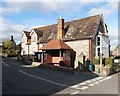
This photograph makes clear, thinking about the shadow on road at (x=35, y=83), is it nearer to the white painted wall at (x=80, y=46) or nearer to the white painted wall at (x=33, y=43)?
the white painted wall at (x=80, y=46)

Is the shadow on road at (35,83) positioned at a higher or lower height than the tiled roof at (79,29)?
lower

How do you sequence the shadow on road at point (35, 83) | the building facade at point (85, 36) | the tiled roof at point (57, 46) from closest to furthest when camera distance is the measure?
the shadow on road at point (35, 83)
the tiled roof at point (57, 46)
the building facade at point (85, 36)

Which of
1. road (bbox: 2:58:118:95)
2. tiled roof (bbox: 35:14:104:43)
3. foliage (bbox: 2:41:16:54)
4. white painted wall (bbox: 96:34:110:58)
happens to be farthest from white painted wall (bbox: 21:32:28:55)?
road (bbox: 2:58:118:95)

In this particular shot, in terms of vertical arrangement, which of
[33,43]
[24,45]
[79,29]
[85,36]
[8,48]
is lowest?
[8,48]

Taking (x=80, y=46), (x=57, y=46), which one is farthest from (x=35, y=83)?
(x=80, y=46)

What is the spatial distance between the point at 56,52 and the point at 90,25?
7716mm

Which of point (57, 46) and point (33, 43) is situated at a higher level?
point (33, 43)

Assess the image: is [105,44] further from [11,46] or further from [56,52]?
[11,46]

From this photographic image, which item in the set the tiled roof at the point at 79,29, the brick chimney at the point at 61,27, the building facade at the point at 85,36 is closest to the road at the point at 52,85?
the building facade at the point at 85,36

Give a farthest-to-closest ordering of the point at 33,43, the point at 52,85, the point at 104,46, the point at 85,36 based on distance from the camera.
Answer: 1. the point at 33,43
2. the point at 104,46
3. the point at 85,36
4. the point at 52,85

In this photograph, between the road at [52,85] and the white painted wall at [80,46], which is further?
Result: the white painted wall at [80,46]

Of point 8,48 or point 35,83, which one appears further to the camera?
point 8,48

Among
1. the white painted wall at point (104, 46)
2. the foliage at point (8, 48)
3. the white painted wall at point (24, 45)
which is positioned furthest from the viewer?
the foliage at point (8, 48)

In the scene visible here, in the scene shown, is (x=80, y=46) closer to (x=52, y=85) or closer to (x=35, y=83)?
(x=35, y=83)
